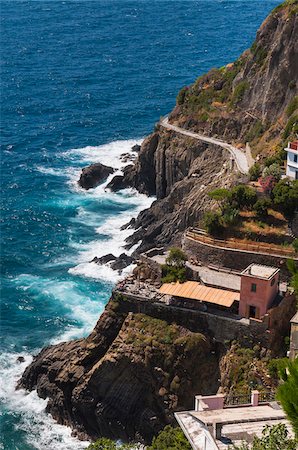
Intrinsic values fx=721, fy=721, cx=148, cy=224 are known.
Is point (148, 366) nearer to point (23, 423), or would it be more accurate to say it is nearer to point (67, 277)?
point (23, 423)

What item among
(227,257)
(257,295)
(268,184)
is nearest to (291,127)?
(268,184)

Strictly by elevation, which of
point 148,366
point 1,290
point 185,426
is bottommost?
point 1,290

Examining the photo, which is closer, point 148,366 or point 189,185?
point 148,366

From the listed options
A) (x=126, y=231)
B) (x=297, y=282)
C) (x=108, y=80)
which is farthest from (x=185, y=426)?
(x=108, y=80)

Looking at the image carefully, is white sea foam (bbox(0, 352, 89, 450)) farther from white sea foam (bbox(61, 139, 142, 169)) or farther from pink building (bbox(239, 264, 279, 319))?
white sea foam (bbox(61, 139, 142, 169))

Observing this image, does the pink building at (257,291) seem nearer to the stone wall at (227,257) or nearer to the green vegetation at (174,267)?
the stone wall at (227,257)

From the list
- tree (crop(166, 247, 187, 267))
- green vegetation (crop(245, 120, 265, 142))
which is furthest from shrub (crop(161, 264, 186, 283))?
green vegetation (crop(245, 120, 265, 142))

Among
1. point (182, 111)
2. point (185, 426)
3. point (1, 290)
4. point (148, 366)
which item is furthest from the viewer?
point (182, 111)

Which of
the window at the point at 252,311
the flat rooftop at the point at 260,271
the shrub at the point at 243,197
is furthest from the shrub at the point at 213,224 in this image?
the window at the point at 252,311
